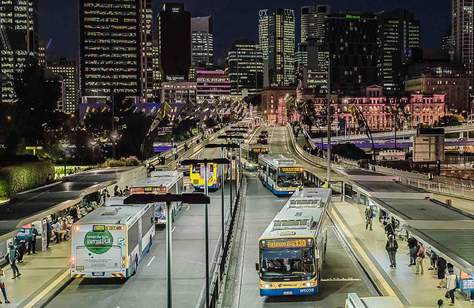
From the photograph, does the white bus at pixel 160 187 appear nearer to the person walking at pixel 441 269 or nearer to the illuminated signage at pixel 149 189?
the illuminated signage at pixel 149 189

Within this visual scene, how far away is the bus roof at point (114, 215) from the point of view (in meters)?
24.8

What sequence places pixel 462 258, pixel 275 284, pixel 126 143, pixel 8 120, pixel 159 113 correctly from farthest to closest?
pixel 126 143 < pixel 159 113 < pixel 8 120 < pixel 275 284 < pixel 462 258

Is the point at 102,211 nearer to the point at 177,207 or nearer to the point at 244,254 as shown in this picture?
the point at 244,254

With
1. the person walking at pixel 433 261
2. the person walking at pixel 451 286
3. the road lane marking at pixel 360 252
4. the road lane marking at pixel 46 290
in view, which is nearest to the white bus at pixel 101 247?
the road lane marking at pixel 46 290

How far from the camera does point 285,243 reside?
21766 millimetres

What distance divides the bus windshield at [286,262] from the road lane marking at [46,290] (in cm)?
720

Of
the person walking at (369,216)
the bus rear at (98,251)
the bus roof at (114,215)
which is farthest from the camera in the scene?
the person walking at (369,216)

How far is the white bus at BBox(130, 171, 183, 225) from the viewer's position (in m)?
37.4

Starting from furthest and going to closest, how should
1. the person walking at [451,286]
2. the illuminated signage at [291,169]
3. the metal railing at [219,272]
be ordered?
the illuminated signage at [291,169], the person walking at [451,286], the metal railing at [219,272]

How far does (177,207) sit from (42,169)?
11.7 metres

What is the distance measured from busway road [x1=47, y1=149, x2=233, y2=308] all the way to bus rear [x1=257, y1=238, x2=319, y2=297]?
256 centimetres

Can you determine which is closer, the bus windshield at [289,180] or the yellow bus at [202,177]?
the bus windshield at [289,180]

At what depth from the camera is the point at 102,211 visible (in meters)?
27.0

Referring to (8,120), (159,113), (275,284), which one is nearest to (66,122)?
(159,113)
